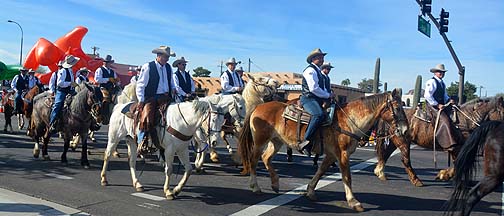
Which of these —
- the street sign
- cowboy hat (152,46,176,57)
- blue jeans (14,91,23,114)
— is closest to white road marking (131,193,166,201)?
cowboy hat (152,46,176,57)

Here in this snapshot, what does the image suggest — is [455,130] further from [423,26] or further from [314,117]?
[423,26]

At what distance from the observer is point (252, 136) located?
8148 millimetres

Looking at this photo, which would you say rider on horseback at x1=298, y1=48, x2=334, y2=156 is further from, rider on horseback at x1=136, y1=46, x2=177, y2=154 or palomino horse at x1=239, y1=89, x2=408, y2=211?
rider on horseback at x1=136, y1=46, x2=177, y2=154

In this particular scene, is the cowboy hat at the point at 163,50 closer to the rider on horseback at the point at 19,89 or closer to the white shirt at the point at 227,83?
the white shirt at the point at 227,83

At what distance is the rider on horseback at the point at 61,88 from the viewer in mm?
10047

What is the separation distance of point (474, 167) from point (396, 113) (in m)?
1.35

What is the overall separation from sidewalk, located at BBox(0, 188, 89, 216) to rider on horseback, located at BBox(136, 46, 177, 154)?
Answer: 1568mm

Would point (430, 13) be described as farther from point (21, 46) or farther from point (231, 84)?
point (21, 46)

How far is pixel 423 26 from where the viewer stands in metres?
19.2

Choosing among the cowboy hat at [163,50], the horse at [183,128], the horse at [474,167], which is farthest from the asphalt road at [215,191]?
the cowboy hat at [163,50]

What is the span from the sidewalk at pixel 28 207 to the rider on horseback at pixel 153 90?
1.57 m

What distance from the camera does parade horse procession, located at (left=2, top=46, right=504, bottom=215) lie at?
19.9ft

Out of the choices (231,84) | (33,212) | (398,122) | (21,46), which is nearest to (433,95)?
(398,122)

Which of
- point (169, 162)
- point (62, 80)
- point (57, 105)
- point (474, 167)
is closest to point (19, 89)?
point (62, 80)
